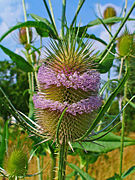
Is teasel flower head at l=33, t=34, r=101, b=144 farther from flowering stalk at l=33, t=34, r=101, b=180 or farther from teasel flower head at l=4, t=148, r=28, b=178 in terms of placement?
teasel flower head at l=4, t=148, r=28, b=178

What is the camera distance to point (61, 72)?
0.97 meters

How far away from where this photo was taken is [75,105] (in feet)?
3.06

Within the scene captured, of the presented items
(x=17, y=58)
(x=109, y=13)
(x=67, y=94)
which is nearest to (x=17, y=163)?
(x=67, y=94)

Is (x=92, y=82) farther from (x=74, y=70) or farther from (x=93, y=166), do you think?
(x=93, y=166)

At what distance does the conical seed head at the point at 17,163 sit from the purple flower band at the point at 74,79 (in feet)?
1.70

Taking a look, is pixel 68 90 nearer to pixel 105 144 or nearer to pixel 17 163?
pixel 17 163

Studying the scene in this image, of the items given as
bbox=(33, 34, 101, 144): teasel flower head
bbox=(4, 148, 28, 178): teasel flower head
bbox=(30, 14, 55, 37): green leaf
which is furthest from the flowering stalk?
bbox=(30, 14, 55, 37): green leaf

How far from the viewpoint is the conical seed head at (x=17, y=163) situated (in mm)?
1188

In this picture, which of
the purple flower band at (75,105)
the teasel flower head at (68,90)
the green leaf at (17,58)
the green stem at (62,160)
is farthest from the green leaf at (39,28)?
the green stem at (62,160)

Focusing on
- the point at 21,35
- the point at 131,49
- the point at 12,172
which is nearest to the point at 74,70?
the point at 12,172

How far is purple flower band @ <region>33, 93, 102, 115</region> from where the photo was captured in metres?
0.93

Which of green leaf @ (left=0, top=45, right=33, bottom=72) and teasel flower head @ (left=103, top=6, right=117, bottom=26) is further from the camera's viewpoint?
teasel flower head @ (left=103, top=6, right=117, bottom=26)

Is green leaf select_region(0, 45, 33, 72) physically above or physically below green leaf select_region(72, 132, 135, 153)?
above

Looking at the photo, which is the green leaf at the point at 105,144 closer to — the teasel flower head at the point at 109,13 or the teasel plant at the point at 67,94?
the teasel plant at the point at 67,94
